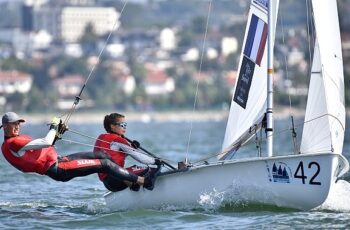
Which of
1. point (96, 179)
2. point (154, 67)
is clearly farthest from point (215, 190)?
point (154, 67)

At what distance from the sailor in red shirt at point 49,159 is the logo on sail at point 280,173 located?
1272mm

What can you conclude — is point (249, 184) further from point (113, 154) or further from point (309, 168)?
→ point (113, 154)

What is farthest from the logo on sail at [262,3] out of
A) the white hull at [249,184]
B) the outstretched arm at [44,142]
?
the outstretched arm at [44,142]

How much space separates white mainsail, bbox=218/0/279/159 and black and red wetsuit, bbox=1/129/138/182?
Answer: 1196mm

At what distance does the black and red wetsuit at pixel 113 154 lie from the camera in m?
12.4

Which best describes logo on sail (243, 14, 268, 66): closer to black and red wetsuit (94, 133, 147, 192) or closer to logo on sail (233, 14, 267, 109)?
logo on sail (233, 14, 267, 109)

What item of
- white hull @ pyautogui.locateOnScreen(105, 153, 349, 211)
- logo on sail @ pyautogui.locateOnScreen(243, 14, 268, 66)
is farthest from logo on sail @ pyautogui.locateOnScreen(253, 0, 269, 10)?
white hull @ pyautogui.locateOnScreen(105, 153, 349, 211)

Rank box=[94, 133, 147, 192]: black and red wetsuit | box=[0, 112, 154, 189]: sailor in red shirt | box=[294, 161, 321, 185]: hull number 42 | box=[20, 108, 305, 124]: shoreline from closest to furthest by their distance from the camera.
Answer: box=[294, 161, 321, 185]: hull number 42 < box=[0, 112, 154, 189]: sailor in red shirt < box=[94, 133, 147, 192]: black and red wetsuit < box=[20, 108, 305, 124]: shoreline

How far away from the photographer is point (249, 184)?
12.0 metres

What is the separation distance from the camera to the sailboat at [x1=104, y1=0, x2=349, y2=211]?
38.4ft

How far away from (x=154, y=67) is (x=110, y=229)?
127 metres

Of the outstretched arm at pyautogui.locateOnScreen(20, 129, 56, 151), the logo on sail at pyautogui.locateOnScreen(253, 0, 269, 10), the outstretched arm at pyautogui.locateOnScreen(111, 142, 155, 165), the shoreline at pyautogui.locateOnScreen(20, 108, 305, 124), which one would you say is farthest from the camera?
the shoreline at pyautogui.locateOnScreen(20, 108, 305, 124)

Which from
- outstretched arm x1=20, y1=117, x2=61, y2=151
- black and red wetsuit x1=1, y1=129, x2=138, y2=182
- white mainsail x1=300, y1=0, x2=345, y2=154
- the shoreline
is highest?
the shoreline

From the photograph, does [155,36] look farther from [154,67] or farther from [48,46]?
[154,67]
